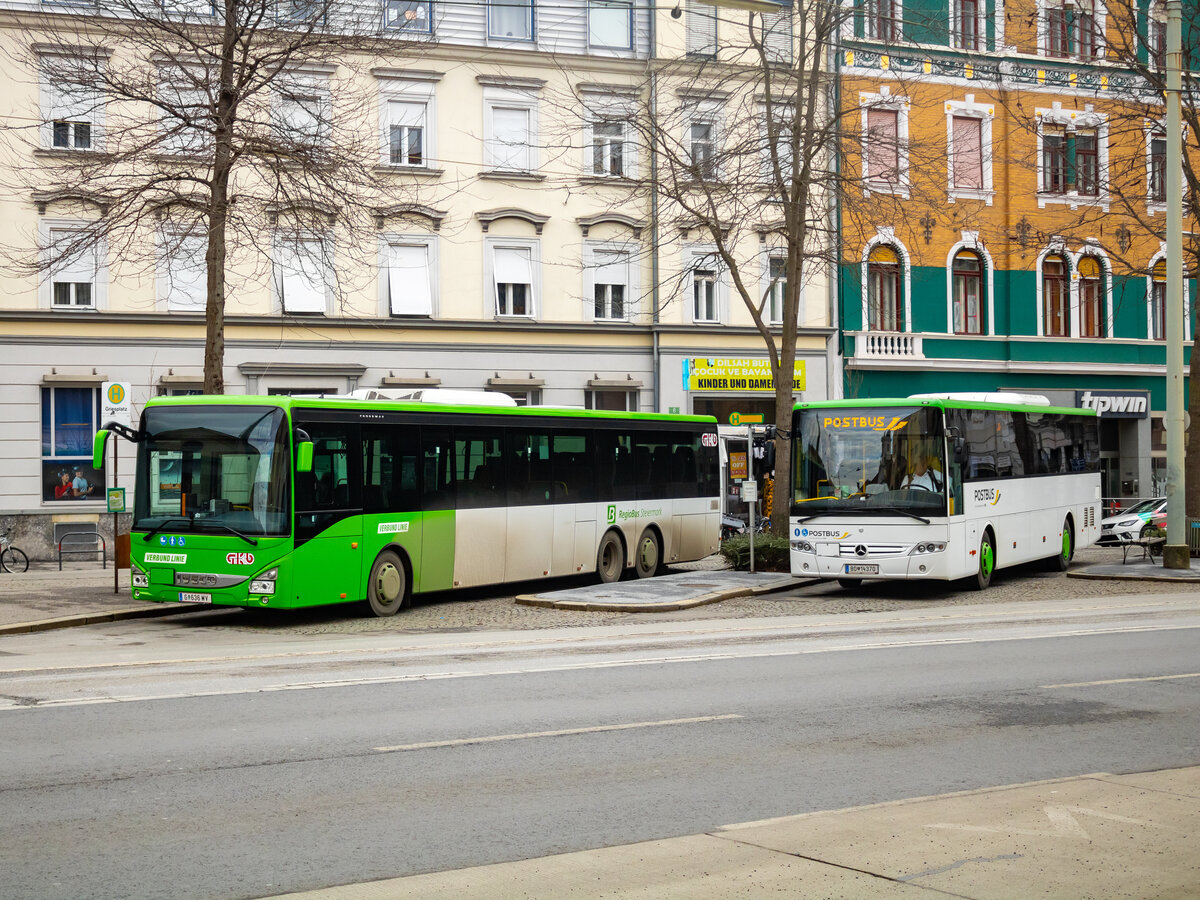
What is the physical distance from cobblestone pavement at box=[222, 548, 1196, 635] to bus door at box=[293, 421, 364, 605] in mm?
540

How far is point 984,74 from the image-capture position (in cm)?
3962

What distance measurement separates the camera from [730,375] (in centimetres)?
3712

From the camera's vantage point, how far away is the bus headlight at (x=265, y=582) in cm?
1741

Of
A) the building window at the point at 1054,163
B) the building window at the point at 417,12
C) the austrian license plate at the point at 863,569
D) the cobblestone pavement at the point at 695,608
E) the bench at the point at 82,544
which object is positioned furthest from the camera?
the building window at the point at 1054,163

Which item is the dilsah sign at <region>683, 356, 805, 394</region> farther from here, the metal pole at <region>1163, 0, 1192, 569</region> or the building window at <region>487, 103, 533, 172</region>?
the metal pole at <region>1163, 0, 1192, 569</region>

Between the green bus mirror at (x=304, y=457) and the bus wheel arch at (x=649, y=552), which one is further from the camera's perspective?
the bus wheel arch at (x=649, y=552)

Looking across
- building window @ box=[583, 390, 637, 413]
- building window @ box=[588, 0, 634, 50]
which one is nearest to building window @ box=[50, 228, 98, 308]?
building window @ box=[583, 390, 637, 413]

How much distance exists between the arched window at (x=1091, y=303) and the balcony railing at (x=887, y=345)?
592 centimetres

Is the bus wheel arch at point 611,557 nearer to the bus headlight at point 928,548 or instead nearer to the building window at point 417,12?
the bus headlight at point 928,548

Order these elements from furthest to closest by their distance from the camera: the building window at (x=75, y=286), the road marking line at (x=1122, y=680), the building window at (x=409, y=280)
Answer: the building window at (x=409, y=280), the building window at (x=75, y=286), the road marking line at (x=1122, y=680)

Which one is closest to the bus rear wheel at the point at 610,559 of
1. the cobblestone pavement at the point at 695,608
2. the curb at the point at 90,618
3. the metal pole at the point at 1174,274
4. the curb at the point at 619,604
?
the cobblestone pavement at the point at 695,608

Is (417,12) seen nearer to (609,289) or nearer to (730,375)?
(609,289)

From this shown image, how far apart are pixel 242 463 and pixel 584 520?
7105mm

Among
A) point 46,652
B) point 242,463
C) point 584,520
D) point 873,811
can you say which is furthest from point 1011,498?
point 873,811
